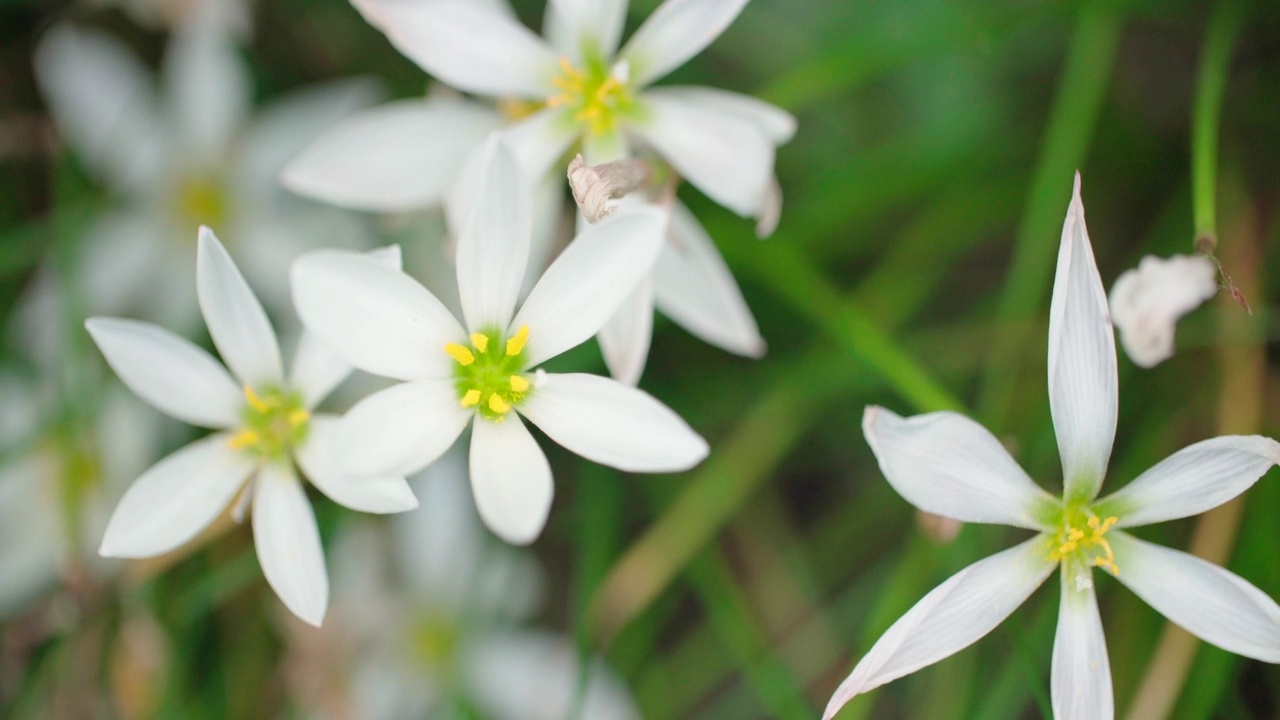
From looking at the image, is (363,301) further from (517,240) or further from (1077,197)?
(1077,197)

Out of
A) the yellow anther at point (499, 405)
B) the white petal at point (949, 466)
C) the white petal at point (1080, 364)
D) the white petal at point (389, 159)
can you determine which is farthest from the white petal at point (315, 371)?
the white petal at point (1080, 364)

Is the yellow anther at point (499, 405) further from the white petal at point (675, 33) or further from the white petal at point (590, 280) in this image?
the white petal at point (675, 33)

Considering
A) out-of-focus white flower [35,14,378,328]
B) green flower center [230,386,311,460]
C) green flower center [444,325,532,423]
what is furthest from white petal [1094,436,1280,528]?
out-of-focus white flower [35,14,378,328]

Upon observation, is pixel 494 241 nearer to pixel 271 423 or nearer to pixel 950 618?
pixel 271 423

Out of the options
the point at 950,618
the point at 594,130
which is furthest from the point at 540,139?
the point at 950,618

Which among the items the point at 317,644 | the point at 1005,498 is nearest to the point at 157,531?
the point at 317,644
